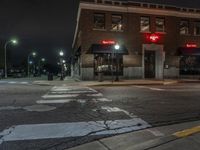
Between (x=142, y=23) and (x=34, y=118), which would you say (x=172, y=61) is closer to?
(x=142, y=23)

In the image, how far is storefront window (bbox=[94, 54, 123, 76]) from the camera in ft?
108

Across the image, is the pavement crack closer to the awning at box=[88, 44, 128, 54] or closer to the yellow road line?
the yellow road line

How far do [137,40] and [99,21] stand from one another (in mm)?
5039

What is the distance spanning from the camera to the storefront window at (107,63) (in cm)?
3297

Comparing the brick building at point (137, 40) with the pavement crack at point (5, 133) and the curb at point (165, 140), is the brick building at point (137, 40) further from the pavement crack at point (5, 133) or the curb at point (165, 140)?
the curb at point (165, 140)

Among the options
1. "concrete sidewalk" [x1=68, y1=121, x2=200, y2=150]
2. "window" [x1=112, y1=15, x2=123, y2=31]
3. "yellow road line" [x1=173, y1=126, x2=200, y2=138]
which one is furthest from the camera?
"window" [x1=112, y1=15, x2=123, y2=31]

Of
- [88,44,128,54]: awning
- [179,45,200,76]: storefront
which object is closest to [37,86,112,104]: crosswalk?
[88,44,128,54]: awning

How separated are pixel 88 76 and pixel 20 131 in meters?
25.3

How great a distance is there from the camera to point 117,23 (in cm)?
3362

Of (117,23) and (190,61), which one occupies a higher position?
(117,23)

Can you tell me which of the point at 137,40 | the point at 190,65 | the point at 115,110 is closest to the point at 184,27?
the point at 190,65

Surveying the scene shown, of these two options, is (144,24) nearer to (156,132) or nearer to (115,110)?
(115,110)

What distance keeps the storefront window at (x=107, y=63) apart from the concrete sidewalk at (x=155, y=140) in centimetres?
2568

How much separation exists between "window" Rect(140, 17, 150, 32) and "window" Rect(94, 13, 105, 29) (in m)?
4.85
